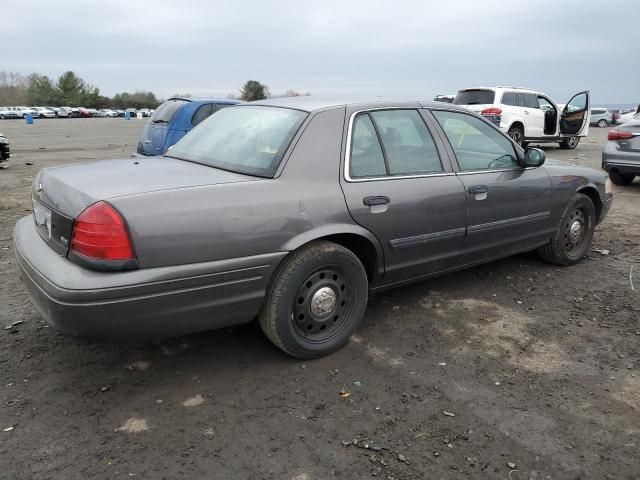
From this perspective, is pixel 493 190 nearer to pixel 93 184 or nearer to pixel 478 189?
pixel 478 189

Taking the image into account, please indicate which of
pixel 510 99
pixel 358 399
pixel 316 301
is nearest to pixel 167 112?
pixel 316 301

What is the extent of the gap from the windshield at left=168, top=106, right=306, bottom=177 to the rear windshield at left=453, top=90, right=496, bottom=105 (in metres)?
12.0

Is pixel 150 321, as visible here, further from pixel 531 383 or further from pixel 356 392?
pixel 531 383

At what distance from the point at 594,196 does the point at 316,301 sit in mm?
3365

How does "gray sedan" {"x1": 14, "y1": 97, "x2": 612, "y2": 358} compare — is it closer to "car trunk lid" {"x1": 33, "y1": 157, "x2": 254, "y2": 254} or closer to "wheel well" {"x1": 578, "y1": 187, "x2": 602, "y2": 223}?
"car trunk lid" {"x1": 33, "y1": 157, "x2": 254, "y2": 254}

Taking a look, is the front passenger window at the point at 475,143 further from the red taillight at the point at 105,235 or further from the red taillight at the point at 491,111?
the red taillight at the point at 491,111

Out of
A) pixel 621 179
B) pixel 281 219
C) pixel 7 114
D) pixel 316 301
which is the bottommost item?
pixel 316 301

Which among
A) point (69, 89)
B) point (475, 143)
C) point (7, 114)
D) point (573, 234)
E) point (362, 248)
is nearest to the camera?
point (362, 248)

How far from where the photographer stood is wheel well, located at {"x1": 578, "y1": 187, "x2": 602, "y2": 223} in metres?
5.00

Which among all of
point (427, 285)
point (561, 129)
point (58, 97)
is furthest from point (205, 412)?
point (58, 97)

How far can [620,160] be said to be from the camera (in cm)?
873

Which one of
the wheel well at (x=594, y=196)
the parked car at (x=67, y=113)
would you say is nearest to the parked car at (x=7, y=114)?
the parked car at (x=67, y=113)

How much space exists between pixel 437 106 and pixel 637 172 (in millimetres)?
6310

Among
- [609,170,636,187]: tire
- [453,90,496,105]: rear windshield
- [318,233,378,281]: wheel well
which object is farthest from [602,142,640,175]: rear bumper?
[318,233,378,281]: wheel well
